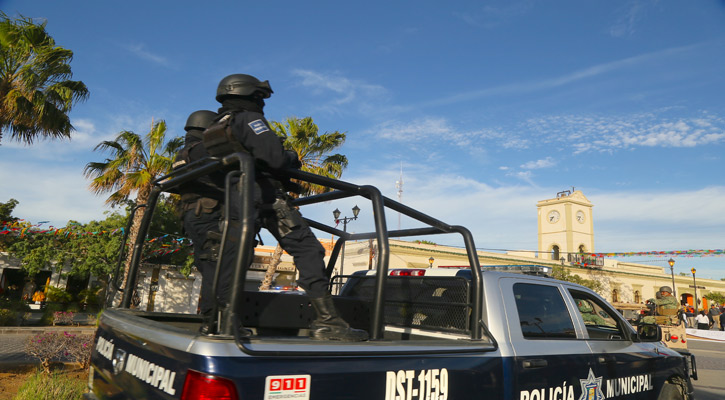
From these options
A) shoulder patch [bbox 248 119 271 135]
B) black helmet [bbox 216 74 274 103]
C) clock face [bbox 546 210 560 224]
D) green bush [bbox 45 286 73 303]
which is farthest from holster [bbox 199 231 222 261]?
clock face [bbox 546 210 560 224]

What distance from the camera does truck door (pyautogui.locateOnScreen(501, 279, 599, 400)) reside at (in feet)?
10.8

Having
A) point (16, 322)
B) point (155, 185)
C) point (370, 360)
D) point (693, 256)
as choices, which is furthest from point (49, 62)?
point (693, 256)

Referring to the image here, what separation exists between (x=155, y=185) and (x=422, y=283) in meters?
2.19

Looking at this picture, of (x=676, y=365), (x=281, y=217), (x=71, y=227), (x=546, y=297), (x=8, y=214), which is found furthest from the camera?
(x=8, y=214)

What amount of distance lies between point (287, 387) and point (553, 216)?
6924cm

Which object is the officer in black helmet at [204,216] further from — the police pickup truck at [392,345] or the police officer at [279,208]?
the police officer at [279,208]

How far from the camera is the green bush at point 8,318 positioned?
16.1 m

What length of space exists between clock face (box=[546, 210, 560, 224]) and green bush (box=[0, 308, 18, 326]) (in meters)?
61.8

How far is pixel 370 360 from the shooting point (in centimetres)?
245

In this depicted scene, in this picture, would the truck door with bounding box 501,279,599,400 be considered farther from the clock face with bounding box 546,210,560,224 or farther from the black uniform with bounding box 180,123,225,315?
the clock face with bounding box 546,210,560,224

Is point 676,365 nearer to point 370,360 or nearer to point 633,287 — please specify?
point 370,360

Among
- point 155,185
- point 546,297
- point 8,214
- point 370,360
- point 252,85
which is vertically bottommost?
point 370,360

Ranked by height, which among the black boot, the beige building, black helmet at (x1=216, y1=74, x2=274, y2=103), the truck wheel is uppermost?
the beige building

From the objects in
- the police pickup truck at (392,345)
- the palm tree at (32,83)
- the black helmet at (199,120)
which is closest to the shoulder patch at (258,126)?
the police pickup truck at (392,345)
